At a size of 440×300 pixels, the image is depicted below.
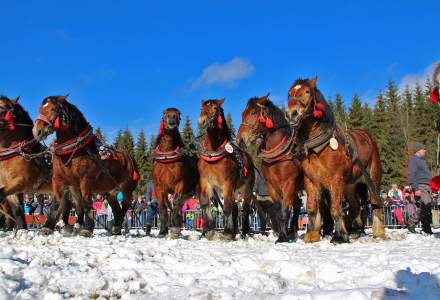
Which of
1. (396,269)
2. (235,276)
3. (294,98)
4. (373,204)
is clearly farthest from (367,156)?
(235,276)

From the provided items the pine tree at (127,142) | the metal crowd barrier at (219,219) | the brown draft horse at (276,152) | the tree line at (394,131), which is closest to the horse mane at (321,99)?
the brown draft horse at (276,152)

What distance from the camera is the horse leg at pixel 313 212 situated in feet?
27.3

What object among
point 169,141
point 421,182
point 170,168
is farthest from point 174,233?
point 421,182

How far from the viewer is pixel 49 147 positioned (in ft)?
32.0

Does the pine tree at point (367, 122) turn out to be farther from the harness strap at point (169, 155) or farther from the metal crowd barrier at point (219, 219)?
the harness strap at point (169, 155)

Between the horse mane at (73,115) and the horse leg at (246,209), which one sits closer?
the horse mane at (73,115)

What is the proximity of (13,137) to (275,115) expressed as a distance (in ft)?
17.9

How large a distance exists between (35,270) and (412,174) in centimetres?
924

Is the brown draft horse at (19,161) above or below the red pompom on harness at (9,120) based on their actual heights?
below

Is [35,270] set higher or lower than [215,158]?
lower

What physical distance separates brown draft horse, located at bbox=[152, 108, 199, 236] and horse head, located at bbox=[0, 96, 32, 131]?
2.92 metres

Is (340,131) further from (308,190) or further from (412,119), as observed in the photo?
(412,119)

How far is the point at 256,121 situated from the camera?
936 cm

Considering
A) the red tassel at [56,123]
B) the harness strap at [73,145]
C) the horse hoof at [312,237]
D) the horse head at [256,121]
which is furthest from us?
the horse head at [256,121]
